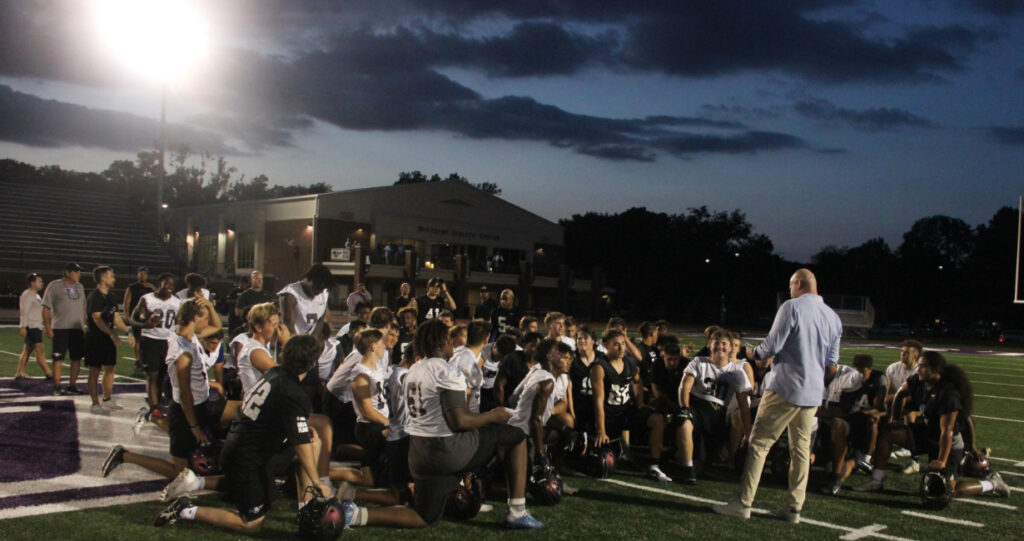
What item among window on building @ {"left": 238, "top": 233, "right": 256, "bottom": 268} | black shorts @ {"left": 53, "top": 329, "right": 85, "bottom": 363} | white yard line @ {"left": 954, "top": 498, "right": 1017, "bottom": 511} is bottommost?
white yard line @ {"left": 954, "top": 498, "right": 1017, "bottom": 511}

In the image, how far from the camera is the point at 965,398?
6766 millimetres

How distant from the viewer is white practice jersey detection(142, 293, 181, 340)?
9734 millimetres

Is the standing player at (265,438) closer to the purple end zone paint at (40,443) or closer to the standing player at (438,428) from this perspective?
the standing player at (438,428)

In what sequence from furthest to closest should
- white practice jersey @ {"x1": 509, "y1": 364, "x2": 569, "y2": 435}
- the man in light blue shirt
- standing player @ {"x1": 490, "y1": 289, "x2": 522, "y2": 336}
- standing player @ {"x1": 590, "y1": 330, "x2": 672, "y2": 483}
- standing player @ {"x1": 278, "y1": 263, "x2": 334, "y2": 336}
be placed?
standing player @ {"x1": 490, "y1": 289, "x2": 522, "y2": 336} < standing player @ {"x1": 278, "y1": 263, "x2": 334, "y2": 336} < standing player @ {"x1": 590, "y1": 330, "x2": 672, "y2": 483} < white practice jersey @ {"x1": 509, "y1": 364, "x2": 569, "y2": 435} < the man in light blue shirt

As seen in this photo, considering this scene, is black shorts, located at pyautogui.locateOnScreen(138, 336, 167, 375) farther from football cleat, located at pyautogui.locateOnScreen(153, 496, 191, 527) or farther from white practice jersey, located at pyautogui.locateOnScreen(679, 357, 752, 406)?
white practice jersey, located at pyautogui.locateOnScreen(679, 357, 752, 406)

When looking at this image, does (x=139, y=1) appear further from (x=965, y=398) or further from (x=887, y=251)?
(x=887, y=251)

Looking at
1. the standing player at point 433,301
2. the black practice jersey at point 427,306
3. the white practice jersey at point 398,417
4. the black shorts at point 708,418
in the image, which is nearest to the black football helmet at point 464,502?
the white practice jersey at point 398,417

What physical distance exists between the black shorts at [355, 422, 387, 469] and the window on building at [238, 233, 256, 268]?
44713 millimetres

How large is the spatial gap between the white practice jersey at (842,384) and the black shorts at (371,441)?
15.2 ft

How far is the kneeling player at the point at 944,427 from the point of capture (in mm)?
6689

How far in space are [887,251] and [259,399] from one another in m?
105

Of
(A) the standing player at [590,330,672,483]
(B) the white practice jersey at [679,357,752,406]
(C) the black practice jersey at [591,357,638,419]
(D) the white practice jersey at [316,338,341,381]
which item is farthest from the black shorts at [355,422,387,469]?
(B) the white practice jersey at [679,357,752,406]

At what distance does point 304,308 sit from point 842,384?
6.08 m


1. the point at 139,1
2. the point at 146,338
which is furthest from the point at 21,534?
the point at 139,1
